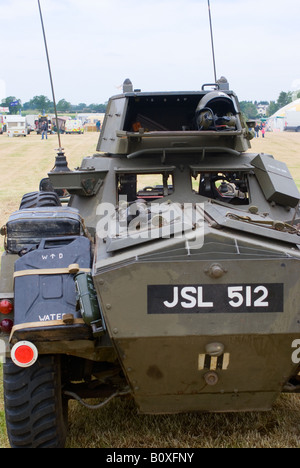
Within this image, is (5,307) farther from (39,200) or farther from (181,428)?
(39,200)

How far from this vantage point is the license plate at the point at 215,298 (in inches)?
130

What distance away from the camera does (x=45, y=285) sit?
3.65 m

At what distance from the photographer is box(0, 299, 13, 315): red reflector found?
382 cm

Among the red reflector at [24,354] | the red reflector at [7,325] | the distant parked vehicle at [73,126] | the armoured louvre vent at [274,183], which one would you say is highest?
the armoured louvre vent at [274,183]

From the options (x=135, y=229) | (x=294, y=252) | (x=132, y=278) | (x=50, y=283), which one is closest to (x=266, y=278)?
(x=294, y=252)

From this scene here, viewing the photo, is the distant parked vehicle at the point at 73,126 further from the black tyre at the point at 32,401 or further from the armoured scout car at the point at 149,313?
the black tyre at the point at 32,401

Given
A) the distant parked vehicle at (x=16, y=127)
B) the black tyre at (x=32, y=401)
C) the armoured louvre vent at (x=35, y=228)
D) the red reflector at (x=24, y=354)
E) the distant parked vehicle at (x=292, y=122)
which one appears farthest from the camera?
→ the distant parked vehicle at (x=292, y=122)

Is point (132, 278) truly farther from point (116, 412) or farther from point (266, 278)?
point (116, 412)

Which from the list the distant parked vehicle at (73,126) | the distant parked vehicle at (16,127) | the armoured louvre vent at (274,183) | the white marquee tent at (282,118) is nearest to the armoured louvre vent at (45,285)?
the armoured louvre vent at (274,183)

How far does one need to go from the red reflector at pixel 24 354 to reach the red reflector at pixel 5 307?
0.37m

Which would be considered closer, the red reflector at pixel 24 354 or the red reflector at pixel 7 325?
the red reflector at pixel 24 354

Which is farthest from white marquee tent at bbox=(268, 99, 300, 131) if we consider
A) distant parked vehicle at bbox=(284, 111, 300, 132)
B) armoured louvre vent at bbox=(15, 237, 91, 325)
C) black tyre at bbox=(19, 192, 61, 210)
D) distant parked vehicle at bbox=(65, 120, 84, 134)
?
armoured louvre vent at bbox=(15, 237, 91, 325)

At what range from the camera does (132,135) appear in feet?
19.0
